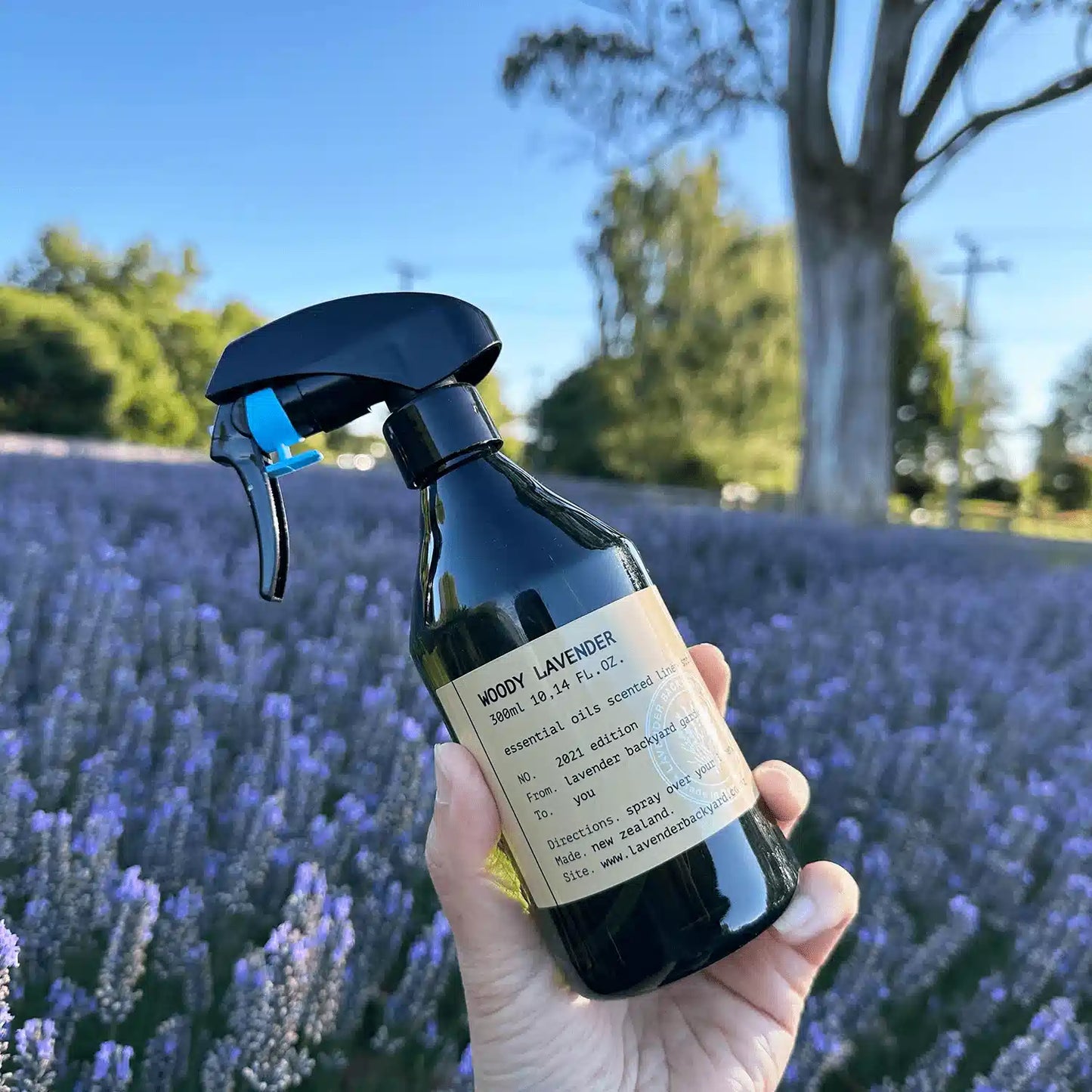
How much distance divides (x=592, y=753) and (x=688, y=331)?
29.2 meters

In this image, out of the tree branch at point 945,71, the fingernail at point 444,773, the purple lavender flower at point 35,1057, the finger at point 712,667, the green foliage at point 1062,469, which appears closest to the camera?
the purple lavender flower at point 35,1057

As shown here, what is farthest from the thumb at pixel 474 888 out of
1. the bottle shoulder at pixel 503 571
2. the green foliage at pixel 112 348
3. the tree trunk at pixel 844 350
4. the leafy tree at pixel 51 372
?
the leafy tree at pixel 51 372

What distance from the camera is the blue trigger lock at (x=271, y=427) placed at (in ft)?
3.56

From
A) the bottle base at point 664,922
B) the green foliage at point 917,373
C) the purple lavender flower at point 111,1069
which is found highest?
the bottle base at point 664,922

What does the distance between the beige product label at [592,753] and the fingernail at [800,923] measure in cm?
19

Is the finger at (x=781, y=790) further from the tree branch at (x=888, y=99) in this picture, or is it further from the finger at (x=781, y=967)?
the tree branch at (x=888, y=99)

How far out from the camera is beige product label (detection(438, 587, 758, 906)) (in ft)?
3.39

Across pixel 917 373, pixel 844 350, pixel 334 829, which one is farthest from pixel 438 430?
pixel 917 373

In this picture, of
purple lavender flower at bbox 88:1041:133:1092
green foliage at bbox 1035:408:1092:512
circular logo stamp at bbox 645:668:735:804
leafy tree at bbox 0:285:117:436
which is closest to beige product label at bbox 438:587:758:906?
circular logo stamp at bbox 645:668:735:804

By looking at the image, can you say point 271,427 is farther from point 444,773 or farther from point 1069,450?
point 1069,450

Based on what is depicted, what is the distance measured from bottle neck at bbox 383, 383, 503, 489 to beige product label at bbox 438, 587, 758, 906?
265 mm

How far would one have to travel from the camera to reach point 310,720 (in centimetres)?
179

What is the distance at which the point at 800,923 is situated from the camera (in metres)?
1.16

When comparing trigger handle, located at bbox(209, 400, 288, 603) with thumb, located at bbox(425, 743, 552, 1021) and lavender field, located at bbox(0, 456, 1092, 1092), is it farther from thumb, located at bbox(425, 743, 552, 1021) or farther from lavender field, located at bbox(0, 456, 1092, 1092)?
lavender field, located at bbox(0, 456, 1092, 1092)
